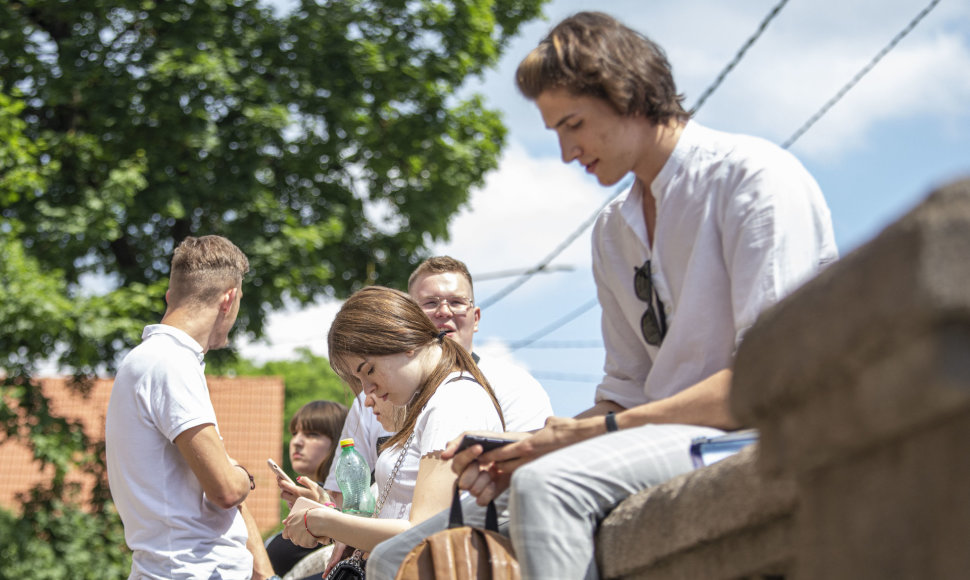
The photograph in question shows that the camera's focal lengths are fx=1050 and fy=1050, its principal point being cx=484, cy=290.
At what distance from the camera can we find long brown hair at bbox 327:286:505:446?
344 centimetres

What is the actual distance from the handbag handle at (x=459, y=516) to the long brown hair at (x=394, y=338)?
827 millimetres

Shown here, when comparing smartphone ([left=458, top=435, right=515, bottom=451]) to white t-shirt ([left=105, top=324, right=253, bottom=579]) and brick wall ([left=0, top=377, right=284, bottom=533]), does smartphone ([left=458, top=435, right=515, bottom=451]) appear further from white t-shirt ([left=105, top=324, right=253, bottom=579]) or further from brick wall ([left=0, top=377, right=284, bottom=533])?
brick wall ([left=0, top=377, right=284, bottom=533])

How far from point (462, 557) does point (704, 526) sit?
29.5 inches

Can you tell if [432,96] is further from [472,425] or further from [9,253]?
[472,425]

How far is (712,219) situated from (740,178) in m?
0.12

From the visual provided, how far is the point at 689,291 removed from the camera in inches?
96.7

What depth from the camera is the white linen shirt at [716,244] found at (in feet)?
7.52

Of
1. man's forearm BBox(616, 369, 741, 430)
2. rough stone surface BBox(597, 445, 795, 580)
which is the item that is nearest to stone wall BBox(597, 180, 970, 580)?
rough stone surface BBox(597, 445, 795, 580)

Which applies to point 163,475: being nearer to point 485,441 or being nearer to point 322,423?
point 485,441

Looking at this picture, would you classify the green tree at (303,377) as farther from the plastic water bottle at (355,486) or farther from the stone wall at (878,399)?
the stone wall at (878,399)

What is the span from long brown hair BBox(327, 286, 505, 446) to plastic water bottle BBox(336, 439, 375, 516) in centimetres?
31

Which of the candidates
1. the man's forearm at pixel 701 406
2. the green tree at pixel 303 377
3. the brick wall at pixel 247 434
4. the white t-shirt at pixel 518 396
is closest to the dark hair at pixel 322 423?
the white t-shirt at pixel 518 396

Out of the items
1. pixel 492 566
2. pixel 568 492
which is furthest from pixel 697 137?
pixel 492 566

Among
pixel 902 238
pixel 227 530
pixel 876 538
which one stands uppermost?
pixel 902 238
